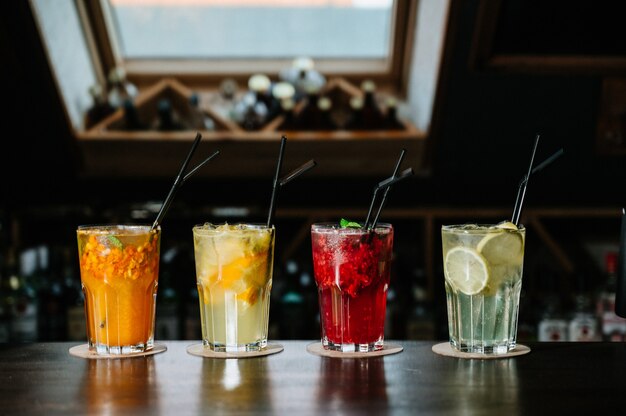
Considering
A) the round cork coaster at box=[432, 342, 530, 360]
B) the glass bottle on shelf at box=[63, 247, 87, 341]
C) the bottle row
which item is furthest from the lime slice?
Result: the glass bottle on shelf at box=[63, 247, 87, 341]

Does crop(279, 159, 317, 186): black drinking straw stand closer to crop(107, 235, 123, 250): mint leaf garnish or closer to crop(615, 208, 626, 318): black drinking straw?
crop(107, 235, 123, 250): mint leaf garnish

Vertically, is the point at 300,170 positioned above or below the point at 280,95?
below

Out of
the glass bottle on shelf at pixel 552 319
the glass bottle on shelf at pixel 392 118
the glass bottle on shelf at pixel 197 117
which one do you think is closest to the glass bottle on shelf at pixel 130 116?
the glass bottle on shelf at pixel 197 117

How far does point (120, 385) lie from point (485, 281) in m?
0.58

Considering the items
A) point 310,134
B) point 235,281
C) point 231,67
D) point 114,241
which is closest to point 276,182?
point 235,281

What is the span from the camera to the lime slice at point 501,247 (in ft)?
4.23

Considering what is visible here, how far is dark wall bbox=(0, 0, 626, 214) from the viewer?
2.89 metres

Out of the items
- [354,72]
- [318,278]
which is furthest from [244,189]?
[318,278]

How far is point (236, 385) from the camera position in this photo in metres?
1.11

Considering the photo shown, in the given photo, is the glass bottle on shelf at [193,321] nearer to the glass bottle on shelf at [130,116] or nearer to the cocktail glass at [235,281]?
the glass bottle on shelf at [130,116]

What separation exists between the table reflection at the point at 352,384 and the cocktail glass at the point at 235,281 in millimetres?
151

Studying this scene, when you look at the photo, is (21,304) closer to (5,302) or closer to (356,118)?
(5,302)

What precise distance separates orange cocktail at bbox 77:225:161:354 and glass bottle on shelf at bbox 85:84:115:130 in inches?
73.9

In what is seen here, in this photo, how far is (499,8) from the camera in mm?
2713
